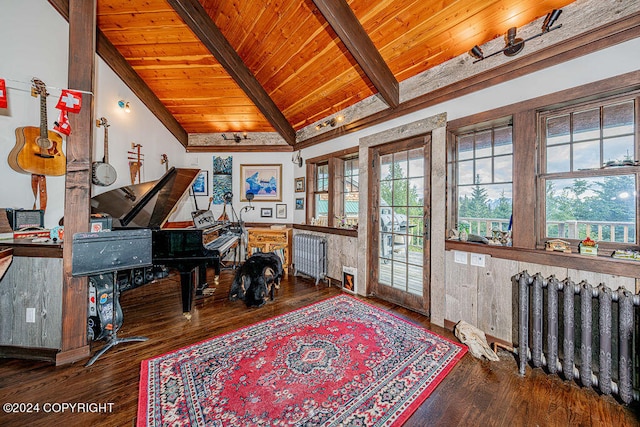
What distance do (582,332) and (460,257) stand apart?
101 cm

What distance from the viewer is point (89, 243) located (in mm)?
1947

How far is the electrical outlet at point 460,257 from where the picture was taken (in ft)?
8.21

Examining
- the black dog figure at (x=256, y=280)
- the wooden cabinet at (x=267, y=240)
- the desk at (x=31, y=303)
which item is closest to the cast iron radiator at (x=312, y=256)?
Result: the wooden cabinet at (x=267, y=240)

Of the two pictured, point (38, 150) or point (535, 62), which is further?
point (38, 150)

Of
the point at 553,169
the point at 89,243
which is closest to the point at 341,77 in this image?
the point at 553,169

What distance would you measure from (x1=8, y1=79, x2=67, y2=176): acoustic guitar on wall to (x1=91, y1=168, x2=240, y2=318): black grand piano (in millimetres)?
569

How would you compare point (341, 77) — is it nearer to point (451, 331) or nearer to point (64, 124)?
point (64, 124)

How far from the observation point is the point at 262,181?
5258 mm

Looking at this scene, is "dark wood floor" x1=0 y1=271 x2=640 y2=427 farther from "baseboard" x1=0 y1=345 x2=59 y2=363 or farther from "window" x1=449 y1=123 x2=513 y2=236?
"window" x1=449 y1=123 x2=513 y2=236

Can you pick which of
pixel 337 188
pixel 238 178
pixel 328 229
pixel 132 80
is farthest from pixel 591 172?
pixel 132 80

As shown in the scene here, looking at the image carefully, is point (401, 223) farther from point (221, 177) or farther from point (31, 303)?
point (221, 177)

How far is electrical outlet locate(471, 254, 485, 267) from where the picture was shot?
237cm

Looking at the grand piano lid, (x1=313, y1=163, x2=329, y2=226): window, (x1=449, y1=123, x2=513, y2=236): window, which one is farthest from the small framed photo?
Answer: the grand piano lid

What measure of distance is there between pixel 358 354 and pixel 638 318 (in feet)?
6.42
